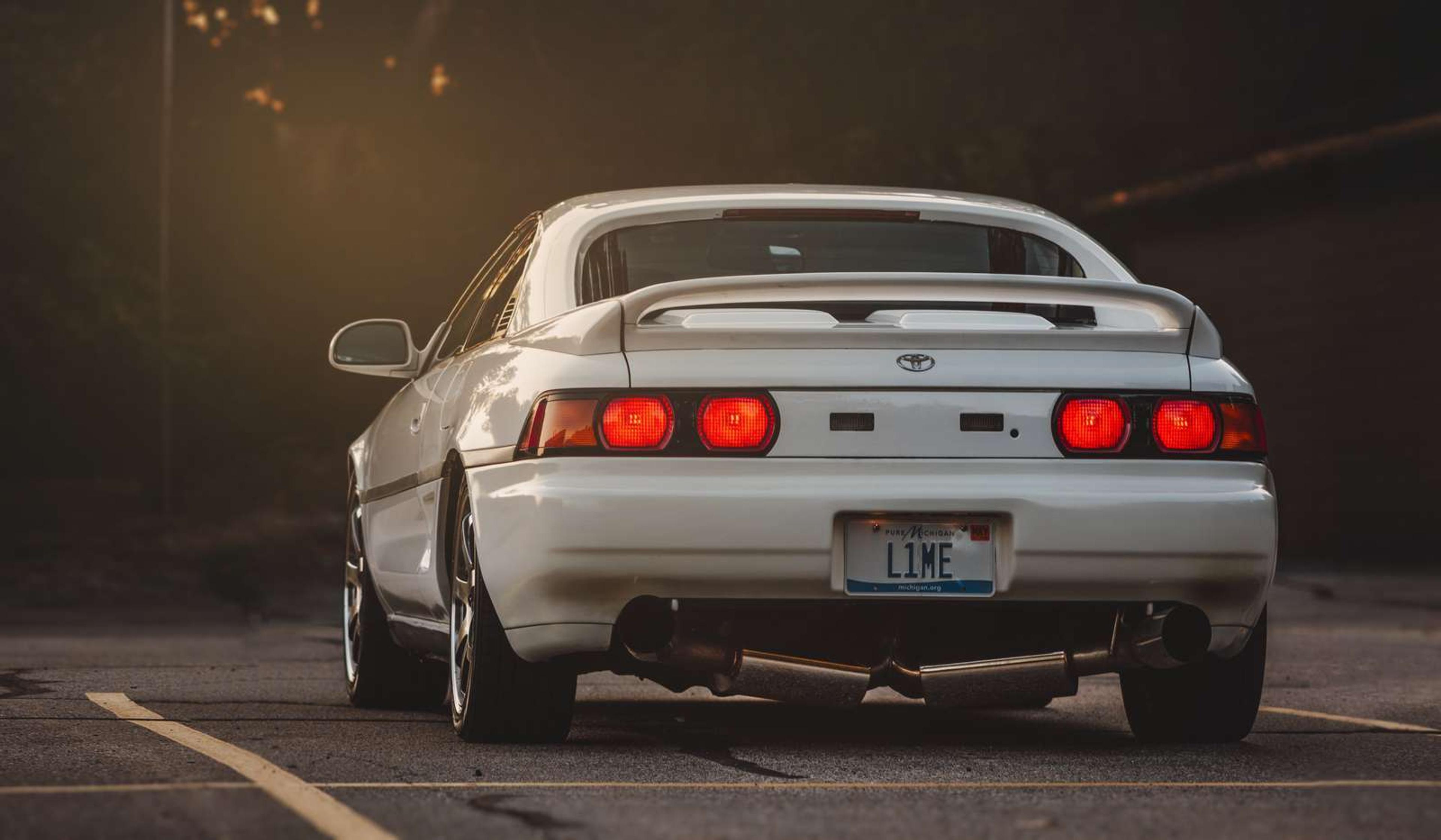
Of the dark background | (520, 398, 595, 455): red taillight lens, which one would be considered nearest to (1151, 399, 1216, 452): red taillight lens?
(520, 398, 595, 455): red taillight lens

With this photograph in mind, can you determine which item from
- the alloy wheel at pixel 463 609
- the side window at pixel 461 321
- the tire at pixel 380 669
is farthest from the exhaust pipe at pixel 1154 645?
the tire at pixel 380 669

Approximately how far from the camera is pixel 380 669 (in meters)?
7.68

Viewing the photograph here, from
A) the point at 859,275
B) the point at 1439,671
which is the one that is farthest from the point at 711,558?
the point at 1439,671

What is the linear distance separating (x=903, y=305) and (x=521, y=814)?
184 cm

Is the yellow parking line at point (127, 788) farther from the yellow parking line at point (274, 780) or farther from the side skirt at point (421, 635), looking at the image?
the side skirt at point (421, 635)

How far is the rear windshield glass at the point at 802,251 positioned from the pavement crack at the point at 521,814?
193 cm

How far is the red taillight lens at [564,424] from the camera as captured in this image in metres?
5.64

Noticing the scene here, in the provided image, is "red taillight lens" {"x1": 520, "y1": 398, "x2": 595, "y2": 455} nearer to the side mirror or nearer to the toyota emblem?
the toyota emblem

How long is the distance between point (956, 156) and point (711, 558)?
1948 cm

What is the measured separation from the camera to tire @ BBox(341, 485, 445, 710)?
7688 mm

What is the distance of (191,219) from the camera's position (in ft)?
90.8

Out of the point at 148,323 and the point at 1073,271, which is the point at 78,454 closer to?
the point at 148,323

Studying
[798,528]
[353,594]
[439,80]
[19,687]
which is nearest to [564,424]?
[798,528]

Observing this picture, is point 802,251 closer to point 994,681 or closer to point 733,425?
point 733,425
